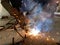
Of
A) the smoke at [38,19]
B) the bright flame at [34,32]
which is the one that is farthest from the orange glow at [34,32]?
the smoke at [38,19]

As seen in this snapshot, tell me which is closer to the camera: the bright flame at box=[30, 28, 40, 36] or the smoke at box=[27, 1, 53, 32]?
the bright flame at box=[30, 28, 40, 36]

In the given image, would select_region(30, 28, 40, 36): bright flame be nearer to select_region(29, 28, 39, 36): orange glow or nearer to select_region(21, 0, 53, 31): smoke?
select_region(29, 28, 39, 36): orange glow

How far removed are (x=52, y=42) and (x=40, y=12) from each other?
251 cm

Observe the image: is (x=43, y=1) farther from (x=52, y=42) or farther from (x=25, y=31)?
(x=52, y=42)

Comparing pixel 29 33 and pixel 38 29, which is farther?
pixel 38 29

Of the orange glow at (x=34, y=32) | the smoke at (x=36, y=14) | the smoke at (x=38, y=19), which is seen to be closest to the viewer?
the orange glow at (x=34, y=32)

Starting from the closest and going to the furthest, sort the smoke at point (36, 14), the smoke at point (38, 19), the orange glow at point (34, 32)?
the orange glow at point (34, 32)
the smoke at point (36, 14)
the smoke at point (38, 19)

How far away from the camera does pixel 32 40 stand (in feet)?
17.9

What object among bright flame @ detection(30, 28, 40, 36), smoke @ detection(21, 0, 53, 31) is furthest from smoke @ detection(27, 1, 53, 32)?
bright flame @ detection(30, 28, 40, 36)

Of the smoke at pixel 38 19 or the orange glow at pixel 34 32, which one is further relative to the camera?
the smoke at pixel 38 19

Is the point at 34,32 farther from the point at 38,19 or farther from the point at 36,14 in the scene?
the point at 38,19

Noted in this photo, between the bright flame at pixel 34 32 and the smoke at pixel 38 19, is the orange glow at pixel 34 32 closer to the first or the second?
the bright flame at pixel 34 32

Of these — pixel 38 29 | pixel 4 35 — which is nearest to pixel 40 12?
pixel 38 29

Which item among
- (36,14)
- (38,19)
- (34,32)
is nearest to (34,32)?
(34,32)
